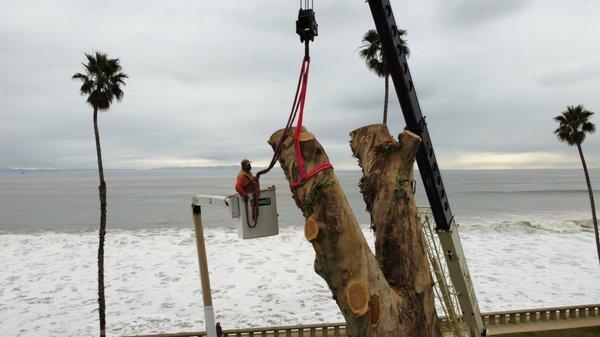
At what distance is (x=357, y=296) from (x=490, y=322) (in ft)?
40.0

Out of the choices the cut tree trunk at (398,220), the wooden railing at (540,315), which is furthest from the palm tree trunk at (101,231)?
the wooden railing at (540,315)

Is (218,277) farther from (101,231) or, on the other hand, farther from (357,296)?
(357,296)

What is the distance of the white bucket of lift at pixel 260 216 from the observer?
12.8 feet

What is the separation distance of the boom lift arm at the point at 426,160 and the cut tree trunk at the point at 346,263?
2.96 meters

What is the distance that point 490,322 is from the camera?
42.1 feet

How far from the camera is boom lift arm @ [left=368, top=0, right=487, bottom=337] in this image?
5723mm

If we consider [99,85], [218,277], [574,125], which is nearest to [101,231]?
[99,85]

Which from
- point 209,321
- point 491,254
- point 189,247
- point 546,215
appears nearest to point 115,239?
point 189,247

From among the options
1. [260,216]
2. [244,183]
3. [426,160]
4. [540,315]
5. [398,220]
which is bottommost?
[540,315]

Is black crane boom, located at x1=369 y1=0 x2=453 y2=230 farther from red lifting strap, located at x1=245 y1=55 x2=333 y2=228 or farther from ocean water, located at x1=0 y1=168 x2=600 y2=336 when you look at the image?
ocean water, located at x1=0 y1=168 x2=600 y2=336

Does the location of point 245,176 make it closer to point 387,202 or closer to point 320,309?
point 387,202

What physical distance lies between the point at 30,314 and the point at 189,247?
14.6 meters

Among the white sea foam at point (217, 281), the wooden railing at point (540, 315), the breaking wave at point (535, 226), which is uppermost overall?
the wooden railing at point (540, 315)

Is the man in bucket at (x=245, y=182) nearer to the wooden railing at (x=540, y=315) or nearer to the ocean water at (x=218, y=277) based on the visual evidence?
the wooden railing at (x=540, y=315)
